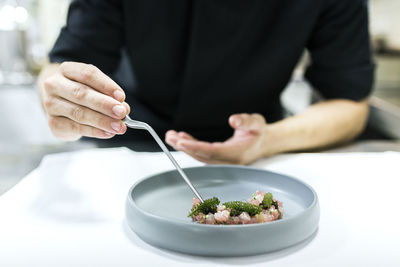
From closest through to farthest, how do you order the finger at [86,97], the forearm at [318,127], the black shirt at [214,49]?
the finger at [86,97], the forearm at [318,127], the black shirt at [214,49]

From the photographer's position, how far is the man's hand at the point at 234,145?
680 millimetres

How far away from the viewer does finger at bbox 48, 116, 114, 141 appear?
577mm

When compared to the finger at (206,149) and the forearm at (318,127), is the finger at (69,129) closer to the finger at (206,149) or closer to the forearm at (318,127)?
the finger at (206,149)

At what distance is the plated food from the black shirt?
0.52 metres

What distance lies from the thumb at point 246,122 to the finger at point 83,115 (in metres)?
0.21

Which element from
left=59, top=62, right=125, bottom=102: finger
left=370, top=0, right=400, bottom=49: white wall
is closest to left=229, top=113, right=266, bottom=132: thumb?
left=59, top=62, right=125, bottom=102: finger

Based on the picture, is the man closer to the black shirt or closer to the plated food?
the black shirt

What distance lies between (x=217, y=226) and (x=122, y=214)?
167 mm

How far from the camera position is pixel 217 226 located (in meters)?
0.39

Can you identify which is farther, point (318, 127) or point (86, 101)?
point (318, 127)

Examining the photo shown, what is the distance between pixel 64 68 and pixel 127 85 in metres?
0.50

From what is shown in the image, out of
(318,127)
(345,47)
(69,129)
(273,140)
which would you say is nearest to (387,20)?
(345,47)

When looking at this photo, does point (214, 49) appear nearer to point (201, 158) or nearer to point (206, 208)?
point (201, 158)

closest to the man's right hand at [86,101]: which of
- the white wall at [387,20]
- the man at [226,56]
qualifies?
the man at [226,56]
